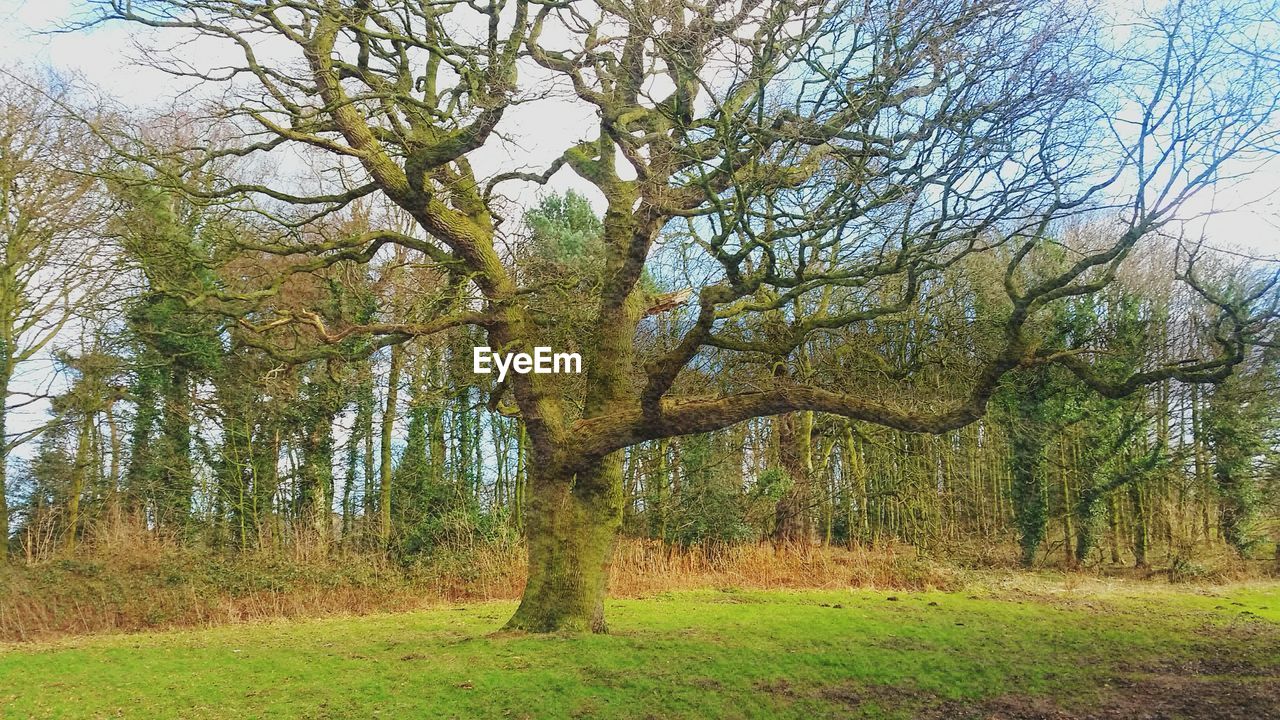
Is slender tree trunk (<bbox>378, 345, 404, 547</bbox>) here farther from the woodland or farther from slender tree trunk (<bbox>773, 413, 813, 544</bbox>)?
slender tree trunk (<bbox>773, 413, 813, 544</bbox>)

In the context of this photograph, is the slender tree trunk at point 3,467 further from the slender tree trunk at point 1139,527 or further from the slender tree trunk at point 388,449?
the slender tree trunk at point 1139,527

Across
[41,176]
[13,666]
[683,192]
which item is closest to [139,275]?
[41,176]

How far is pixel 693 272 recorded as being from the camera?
10.8m

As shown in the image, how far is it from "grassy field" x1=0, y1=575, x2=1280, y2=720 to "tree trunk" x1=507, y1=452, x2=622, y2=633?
1.76 ft

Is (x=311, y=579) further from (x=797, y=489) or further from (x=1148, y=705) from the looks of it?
(x=1148, y=705)

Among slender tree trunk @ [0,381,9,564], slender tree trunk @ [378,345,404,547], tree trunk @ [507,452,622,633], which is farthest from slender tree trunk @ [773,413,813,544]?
slender tree trunk @ [0,381,9,564]

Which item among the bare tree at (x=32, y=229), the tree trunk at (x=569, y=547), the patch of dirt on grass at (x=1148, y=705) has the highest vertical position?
the bare tree at (x=32, y=229)

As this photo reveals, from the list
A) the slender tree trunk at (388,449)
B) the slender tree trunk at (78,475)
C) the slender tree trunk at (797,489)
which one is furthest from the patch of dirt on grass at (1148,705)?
the slender tree trunk at (78,475)

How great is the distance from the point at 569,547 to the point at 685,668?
2.05 m

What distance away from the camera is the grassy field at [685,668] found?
6332 millimetres

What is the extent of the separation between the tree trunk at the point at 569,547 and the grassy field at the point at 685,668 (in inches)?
21.1

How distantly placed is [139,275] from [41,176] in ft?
7.47

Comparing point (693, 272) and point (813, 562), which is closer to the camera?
point (693, 272)

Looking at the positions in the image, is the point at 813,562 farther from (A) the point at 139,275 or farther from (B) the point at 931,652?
(A) the point at 139,275
